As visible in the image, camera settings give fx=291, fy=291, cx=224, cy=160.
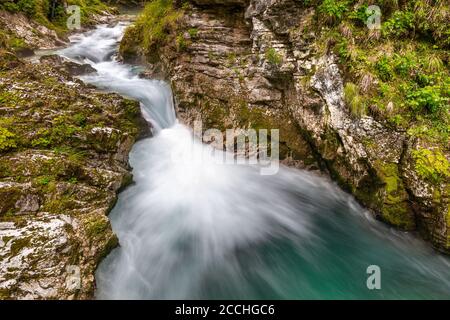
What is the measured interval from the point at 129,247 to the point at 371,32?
6222 millimetres

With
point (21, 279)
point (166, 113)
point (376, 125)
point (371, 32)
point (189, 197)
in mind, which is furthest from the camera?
point (166, 113)

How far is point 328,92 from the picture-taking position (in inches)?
239

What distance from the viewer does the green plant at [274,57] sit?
22.4 feet

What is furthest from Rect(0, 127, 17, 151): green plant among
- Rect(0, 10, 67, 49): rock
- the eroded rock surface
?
Rect(0, 10, 67, 49): rock

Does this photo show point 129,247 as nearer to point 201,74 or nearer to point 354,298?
point 354,298

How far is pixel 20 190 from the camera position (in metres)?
4.45

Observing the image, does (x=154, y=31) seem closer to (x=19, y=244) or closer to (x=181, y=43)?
(x=181, y=43)

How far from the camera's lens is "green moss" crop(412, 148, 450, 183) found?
15.6 ft

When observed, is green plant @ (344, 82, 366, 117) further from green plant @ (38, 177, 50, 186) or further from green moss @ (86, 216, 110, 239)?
green plant @ (38, 177, 50, 186)

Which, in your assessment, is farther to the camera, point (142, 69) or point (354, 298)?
point (142, 69)

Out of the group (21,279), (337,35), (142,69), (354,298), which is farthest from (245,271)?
(142,69)

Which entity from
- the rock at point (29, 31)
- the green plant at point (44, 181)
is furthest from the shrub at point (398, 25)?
the rock at point (29, 31)

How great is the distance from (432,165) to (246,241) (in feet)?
11.1

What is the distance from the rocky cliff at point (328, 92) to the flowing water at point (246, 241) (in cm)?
55
